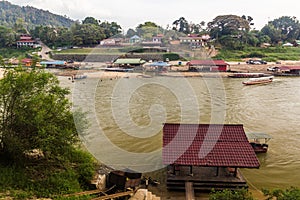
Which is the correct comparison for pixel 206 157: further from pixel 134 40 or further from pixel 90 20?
pixel 90 20

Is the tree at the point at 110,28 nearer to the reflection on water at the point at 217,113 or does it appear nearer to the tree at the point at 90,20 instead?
the tree at the point at 90,20

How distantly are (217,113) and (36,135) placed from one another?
59.6 ft

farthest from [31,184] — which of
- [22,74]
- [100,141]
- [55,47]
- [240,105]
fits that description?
[55,47]

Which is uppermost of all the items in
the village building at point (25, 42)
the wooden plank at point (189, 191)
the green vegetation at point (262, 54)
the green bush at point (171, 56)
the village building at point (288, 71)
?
the village building at point (25, 42)

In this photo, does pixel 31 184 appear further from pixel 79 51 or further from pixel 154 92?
pixel 79 51

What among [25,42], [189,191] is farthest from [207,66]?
[25,42]

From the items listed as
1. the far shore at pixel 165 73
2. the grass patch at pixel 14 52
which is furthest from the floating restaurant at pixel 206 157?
the grass patch at pixel 14 52

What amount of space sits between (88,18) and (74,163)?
9510 cm

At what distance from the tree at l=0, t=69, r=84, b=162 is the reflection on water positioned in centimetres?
501

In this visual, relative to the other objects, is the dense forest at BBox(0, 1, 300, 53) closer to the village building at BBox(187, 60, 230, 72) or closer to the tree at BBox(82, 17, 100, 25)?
the tree at BBox(82, 17, 100, 25)

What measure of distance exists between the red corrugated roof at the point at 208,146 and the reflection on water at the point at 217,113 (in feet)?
5.81

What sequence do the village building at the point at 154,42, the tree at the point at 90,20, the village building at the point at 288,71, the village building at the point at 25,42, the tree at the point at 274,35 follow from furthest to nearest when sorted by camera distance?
the tree at the point at 90,20 → the tree at the point at 274,35 → the village building at the point at 25,42 → the village building at the point at 154,42 → the village building at the point at 288,71

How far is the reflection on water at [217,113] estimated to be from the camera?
15.7 m

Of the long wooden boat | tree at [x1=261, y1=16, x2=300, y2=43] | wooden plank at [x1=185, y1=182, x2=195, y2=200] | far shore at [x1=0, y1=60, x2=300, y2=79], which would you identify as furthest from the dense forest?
wooden plank at [x1=185, y1=182, x2=195, y2=200]
